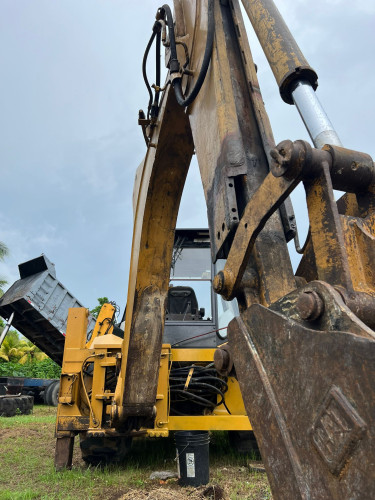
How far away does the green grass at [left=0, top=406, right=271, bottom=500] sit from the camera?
336 cm

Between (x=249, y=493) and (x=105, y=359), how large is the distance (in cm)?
159

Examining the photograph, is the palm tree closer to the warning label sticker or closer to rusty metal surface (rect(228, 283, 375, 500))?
the warning label sticker

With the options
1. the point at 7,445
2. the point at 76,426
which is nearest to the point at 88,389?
the point at 76,426

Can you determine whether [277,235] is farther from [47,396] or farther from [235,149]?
[47,396]

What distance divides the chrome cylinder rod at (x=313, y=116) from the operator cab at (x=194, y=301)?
3293mm

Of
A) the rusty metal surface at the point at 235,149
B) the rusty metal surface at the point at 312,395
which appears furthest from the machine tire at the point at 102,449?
the rusty metal surface at the point at 312,395

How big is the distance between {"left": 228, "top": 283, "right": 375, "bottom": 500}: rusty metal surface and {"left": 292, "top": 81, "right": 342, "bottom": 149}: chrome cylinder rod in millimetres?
557

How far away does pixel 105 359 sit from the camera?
4.04 m

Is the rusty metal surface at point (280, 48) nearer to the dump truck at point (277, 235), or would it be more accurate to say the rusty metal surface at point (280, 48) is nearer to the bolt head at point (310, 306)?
the dump truck at point (277, 235)

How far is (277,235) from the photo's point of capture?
5.22 ft

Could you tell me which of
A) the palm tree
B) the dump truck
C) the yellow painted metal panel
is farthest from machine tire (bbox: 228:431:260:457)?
the palm tree

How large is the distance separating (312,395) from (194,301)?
4.32 m

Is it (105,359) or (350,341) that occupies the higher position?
(105,359)

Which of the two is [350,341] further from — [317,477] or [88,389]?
[88,389]
